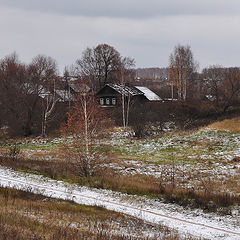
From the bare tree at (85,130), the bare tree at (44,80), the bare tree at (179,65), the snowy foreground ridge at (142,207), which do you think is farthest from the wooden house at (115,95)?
the snowy foreground ridge at (142,207)

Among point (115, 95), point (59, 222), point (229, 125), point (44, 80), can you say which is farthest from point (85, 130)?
point (115, 95)

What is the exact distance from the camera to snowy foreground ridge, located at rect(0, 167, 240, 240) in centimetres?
1191

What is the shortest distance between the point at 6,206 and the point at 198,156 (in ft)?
66.3

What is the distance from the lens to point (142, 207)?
47.9 feet

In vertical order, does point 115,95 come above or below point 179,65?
below

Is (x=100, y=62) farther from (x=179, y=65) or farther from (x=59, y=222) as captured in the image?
(x=59, y=222)

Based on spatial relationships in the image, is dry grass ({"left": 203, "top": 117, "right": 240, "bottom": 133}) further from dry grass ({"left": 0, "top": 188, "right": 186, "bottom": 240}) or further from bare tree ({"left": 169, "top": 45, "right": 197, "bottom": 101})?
dry grass ({"left": 0, "top": 188, "right": 186, "bottom": 240})

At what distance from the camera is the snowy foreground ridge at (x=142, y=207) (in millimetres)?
11914

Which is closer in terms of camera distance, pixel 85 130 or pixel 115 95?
pixel 85 130

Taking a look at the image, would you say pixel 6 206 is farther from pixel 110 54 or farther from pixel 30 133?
pixel 110 54

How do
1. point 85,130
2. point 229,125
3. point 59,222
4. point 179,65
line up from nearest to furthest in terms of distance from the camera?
point 59,222
point 85,130
point 229,125
point 179,65

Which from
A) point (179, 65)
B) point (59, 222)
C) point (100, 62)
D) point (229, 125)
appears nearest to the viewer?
point (59, 222)

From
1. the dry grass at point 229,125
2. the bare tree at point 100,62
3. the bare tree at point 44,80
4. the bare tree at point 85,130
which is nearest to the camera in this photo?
the bare tree at point 85,130

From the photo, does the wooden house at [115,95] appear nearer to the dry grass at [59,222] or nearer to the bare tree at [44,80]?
the bare tree at [44,80]
